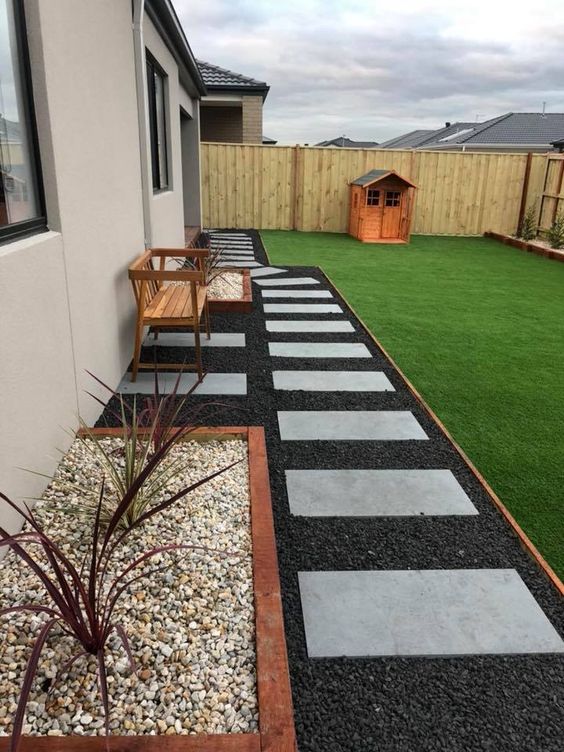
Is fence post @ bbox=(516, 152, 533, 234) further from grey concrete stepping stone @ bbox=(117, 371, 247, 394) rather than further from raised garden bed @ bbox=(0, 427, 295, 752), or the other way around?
raised garden bed @ bbox=(0, 427, 295, 752)

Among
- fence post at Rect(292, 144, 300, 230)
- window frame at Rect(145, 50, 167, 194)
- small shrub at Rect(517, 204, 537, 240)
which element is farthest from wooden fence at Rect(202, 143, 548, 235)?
window frame at Rect(145, 50, 167, 194)

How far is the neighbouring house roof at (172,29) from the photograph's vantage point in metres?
5.14

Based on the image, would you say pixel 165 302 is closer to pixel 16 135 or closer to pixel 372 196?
pixel 16 135

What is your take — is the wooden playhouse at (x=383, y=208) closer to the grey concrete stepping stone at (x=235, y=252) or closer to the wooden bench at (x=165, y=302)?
the grey concrete stepping stone at (x=235, y=252)

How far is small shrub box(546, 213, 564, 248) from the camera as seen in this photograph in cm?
1130

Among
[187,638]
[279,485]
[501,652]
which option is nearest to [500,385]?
[279,485]

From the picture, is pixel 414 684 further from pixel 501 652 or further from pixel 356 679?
pixel 501 652

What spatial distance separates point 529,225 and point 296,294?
323 inches

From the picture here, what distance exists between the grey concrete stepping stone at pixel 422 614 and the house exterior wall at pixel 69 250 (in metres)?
1.24

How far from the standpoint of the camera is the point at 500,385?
4289mm

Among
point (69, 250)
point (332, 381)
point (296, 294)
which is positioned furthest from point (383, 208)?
point (69, 250)

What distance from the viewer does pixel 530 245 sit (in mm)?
11719

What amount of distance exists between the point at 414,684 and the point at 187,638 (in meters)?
0.71

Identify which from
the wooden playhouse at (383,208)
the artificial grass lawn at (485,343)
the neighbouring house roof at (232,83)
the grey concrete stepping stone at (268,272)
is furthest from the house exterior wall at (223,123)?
the grey concrete stepping stone at (268,272)
